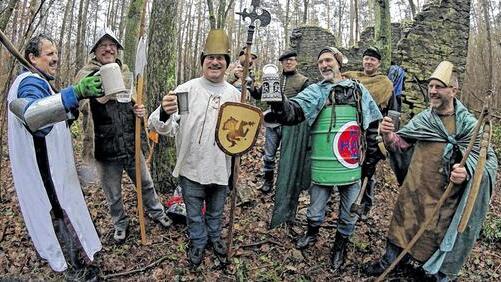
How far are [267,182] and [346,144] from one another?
1.98 metres

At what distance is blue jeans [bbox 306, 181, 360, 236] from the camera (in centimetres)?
365

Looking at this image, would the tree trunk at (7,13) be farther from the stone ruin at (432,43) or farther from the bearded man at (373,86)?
the stone ruin at (432,43)

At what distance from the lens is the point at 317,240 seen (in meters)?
4.25

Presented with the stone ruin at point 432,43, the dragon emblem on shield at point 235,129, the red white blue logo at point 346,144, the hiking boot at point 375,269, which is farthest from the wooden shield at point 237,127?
the stone ruin at point 432,43

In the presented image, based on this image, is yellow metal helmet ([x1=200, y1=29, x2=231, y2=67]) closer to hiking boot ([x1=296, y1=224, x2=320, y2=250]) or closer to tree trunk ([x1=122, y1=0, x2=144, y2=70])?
hiking boot ([x1=296, y1=224, x2=320, y2=250])

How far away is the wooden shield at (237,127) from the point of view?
10.2 ft

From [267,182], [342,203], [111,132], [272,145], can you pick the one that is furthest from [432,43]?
[111,132]

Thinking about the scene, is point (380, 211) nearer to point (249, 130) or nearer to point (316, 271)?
point (316, 271)

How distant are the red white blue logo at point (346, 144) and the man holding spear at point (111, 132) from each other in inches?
71.4

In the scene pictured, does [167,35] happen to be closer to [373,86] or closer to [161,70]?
[161,70]

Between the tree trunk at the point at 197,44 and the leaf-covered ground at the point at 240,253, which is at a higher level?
the tree trunk at the point at 197,44

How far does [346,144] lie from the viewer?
Result: 11.6 feet

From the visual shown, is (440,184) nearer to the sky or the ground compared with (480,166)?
nearer to the ground

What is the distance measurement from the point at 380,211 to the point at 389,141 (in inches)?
77.6
